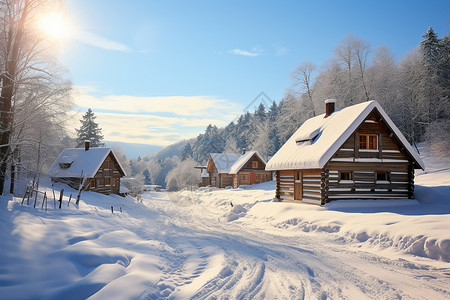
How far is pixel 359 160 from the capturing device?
1809 cm

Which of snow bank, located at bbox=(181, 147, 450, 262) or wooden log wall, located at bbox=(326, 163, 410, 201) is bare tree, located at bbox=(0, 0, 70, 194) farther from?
wooden log wall, located at bbox=(326, 163, 410, 201)

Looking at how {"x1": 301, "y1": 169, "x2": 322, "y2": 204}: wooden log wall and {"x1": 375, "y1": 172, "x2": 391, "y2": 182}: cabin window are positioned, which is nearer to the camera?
{"x1": 301, "y1": 169, "x2": 322, "y2": 204}: wooden log wall

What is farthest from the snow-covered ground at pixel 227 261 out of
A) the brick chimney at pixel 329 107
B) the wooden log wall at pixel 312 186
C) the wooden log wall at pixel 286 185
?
the brick chimney at pixel 329 107

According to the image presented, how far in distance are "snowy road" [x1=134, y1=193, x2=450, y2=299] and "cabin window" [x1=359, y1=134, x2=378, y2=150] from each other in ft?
34.1

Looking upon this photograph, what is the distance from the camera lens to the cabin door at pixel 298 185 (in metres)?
19.9

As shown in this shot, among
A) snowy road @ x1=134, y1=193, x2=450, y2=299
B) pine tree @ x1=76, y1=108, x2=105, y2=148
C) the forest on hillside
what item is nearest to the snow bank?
snowy road @ x1=134, y1=193, x2=450, y2=299

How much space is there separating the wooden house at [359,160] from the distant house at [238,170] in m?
24.7

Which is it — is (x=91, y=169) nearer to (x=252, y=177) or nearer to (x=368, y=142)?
(x=252, y=177)

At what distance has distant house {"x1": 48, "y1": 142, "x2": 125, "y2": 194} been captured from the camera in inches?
1283

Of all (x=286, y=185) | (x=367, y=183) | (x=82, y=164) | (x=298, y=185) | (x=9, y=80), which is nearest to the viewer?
(x=9, y=80)

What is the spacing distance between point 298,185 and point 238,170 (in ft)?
76.5

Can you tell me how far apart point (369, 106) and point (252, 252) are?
13845mm

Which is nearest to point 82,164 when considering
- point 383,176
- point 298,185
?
point 298,185

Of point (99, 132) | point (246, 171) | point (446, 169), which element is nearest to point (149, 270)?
point (446, 169)
